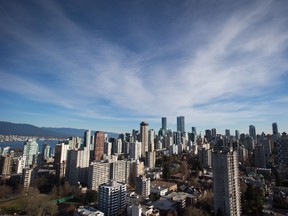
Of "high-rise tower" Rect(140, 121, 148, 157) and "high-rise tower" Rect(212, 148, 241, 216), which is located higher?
"high-rise tower" Rect(140, 121, 148, 157)

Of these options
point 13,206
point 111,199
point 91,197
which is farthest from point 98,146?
point 111,199

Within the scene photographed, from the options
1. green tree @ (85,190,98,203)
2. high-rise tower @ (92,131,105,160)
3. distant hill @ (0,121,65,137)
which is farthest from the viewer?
distant hill @ (0,121,65,137)

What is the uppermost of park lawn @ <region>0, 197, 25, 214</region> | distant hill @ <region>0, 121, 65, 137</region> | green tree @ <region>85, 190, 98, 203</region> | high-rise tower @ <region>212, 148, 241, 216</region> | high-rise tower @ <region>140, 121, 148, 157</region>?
distant hill @ <region>0, 121, 65, 137</region>

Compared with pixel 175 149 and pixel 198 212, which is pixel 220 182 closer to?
pixel 198 212

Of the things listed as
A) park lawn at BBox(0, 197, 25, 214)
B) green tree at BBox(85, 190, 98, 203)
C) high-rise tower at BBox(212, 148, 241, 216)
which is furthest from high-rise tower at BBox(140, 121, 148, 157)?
high-rise tower at BBox(212, 148, 241, 216)

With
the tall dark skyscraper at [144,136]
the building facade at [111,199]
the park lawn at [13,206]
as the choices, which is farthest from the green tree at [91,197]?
the tall dark skyscraper at [144,136]

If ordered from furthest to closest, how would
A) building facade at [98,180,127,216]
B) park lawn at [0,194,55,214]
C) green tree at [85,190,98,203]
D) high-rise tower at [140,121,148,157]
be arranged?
high-rise tower at [140,121,148,157] < green tree at [85,190,98,203] < park lawn at [0,194,55,214] < building facade at [98,180,127,216]

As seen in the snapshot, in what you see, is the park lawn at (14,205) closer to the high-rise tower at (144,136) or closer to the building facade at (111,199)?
the building facade at (111,199)

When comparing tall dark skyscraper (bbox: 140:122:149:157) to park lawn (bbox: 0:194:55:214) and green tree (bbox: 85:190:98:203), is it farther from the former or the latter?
park lawn (bbox: 0:194:55:214)

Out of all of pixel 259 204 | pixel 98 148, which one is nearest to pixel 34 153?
pixel 98 148
